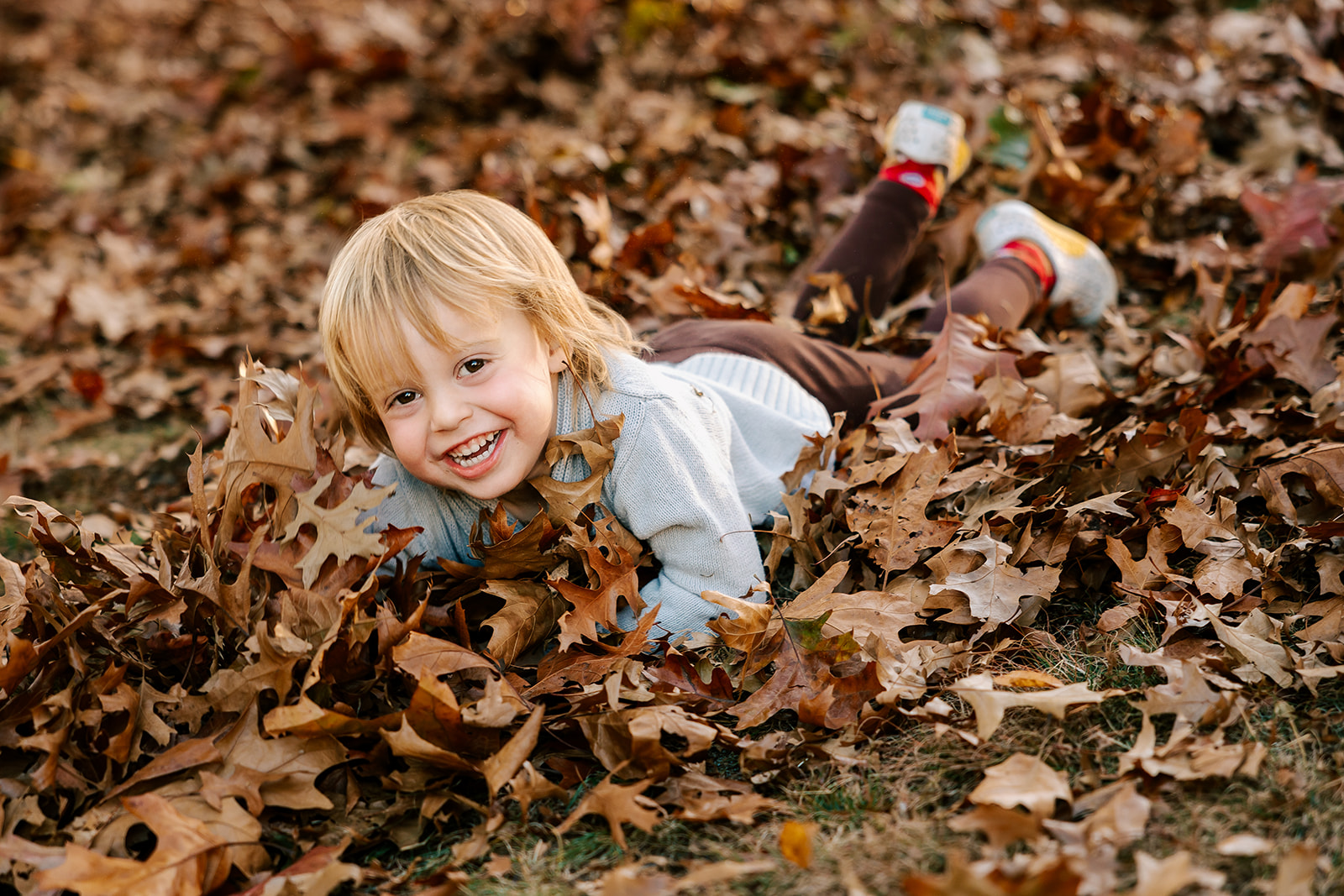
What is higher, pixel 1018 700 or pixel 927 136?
pixel 927 136

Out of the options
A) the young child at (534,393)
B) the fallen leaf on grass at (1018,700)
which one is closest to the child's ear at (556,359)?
the young child at (534,393)

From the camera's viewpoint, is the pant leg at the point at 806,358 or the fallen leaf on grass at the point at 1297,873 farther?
the pant leg at the point at 806,358

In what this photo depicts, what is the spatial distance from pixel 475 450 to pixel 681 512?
0.53 m

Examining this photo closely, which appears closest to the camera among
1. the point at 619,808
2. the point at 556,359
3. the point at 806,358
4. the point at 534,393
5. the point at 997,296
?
the point at 619,808

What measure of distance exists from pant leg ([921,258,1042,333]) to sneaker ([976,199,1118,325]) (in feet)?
0.42

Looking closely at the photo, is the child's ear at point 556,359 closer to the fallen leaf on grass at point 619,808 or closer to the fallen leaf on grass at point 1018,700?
the fallen leaf on grass at point 619,808

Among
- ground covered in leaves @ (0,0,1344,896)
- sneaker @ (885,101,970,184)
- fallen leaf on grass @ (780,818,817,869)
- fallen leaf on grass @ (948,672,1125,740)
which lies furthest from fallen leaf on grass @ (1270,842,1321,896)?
sneaker @ (885,101,970,184)

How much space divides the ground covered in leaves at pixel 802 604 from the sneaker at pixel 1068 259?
0.52 ft

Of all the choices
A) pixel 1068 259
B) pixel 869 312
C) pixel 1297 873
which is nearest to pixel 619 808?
pixel 1297 873

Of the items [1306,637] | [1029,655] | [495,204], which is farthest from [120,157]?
[1306,637]

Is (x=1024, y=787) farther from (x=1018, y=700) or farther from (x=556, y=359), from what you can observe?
(x=556, y=359)

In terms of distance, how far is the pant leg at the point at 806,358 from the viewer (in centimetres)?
315

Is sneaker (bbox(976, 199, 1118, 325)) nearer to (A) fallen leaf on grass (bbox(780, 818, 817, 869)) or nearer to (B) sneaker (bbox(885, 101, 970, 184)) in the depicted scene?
(B) sneaker (bbox(885, 101, 970, 184))

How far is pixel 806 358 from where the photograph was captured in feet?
10.4
